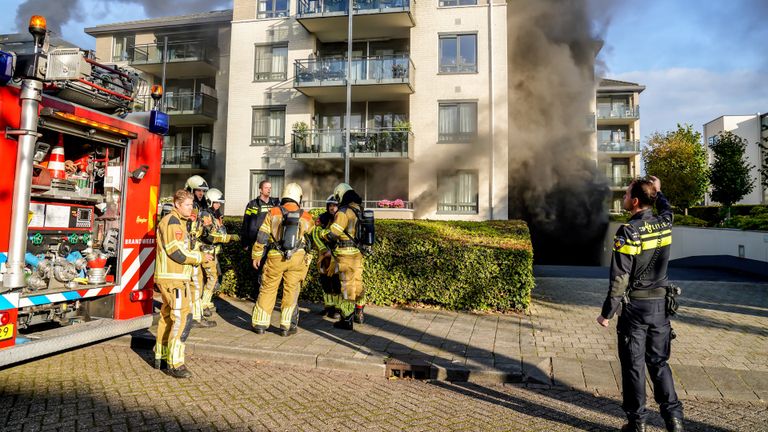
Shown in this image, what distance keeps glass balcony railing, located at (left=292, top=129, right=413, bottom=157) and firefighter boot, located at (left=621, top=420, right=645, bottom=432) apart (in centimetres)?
1443

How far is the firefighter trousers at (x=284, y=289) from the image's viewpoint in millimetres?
5414

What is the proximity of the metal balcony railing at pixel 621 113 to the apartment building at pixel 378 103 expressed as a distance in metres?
16.6

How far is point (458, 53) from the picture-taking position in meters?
17.8

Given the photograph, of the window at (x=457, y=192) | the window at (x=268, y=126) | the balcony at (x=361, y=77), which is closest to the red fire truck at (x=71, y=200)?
the balcony at (x=361, y=77)

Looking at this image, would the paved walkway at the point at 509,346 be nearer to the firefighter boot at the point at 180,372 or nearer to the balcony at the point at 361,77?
the firefighter boot at the point at 180,372

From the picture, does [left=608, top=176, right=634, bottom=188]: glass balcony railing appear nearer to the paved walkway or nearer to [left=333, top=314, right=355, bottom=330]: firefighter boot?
the paved walkway

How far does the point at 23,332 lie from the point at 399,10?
16.1 meters

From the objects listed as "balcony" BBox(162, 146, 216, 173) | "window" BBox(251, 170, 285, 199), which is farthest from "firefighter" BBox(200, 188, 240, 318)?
"balcony" BBox(162, 146, 216, 173)

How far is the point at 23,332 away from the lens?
404 cm

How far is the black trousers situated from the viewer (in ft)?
10.1

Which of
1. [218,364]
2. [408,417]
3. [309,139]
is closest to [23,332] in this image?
[218,364]

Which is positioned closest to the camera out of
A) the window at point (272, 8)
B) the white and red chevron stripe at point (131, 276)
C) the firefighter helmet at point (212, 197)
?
the white and red chevron stripe at point (131, 276)

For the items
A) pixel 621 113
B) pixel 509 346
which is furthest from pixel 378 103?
pixel 621 113

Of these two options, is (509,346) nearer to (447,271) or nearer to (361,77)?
(447,271)
